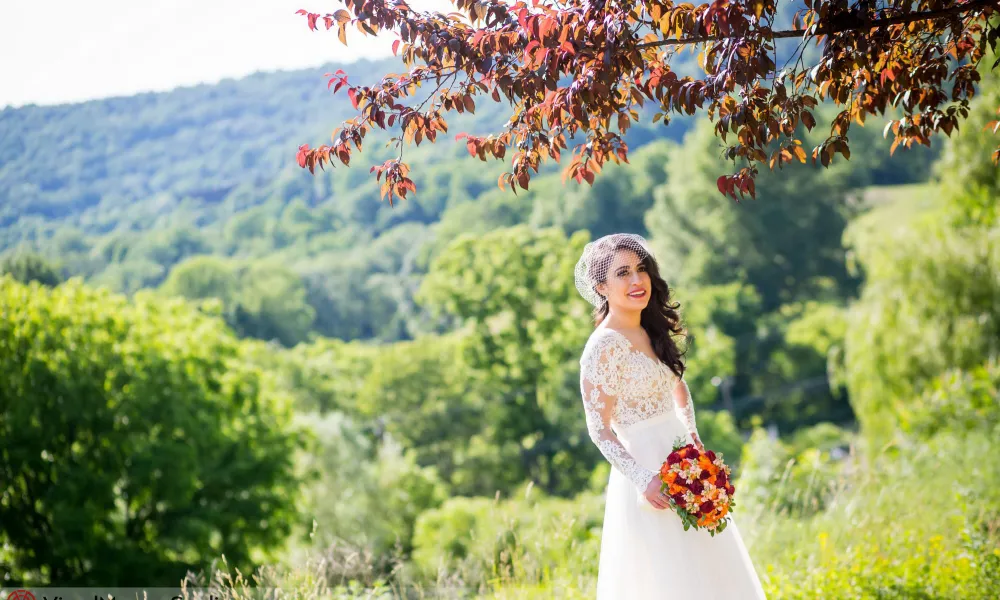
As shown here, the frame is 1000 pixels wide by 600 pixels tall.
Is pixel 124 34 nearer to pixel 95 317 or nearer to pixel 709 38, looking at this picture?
pixel 95 317

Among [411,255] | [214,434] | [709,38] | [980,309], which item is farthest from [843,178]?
[709,38]

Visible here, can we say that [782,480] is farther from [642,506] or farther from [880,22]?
[880,22]

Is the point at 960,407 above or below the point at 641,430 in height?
below

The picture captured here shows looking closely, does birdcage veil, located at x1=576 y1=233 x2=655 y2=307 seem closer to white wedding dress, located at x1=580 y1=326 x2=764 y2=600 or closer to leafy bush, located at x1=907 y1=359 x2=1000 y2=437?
white wedding dress, located at x1=580 y1=326 x2=764 y2=600

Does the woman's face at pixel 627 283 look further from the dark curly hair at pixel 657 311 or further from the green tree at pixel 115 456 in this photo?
the green tree at pixel 115 456

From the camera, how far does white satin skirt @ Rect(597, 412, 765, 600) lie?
11.9 ft

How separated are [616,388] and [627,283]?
0.51 m

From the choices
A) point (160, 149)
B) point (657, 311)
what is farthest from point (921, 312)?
point (160, 149)

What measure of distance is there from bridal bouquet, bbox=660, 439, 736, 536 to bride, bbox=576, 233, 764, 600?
0.24 feet

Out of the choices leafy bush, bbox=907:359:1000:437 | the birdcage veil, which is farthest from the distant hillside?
leafy bush, bbox=907:359:1000:437

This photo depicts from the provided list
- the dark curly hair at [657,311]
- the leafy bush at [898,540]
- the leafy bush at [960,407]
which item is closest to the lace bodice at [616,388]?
the dark curly hair at [657,311]

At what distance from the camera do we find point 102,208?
29.8 meters

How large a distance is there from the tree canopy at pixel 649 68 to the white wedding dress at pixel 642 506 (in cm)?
94

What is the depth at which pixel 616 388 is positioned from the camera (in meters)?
3.84
